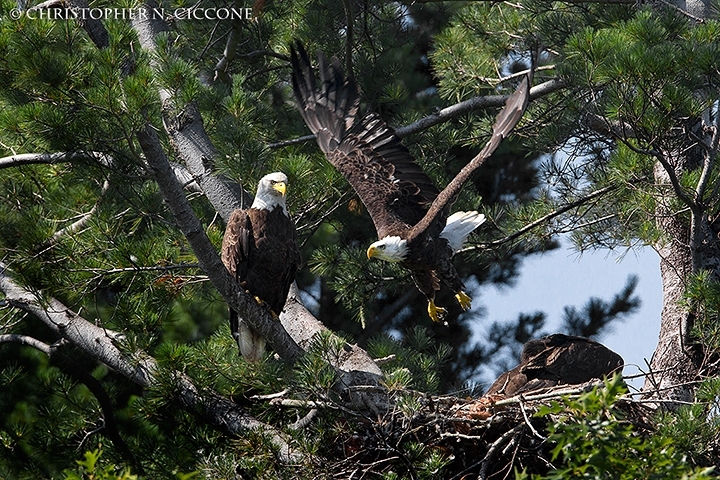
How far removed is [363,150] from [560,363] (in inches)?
65.3

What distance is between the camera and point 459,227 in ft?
22.4

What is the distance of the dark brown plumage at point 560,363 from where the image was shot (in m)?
6.10

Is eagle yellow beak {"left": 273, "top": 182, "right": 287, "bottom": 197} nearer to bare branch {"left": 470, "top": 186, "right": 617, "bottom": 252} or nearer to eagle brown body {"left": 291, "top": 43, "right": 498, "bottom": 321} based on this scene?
eagle brown body {"left": 291, "top": 43, "right": 498, "bottom": 321}

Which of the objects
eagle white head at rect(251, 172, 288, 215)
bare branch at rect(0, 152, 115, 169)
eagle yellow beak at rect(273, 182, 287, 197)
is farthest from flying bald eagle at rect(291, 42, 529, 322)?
bare branch at rect(0, 152, 115, 169)

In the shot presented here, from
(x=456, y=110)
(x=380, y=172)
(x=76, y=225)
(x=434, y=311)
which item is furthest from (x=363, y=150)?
(x=76, y=225)

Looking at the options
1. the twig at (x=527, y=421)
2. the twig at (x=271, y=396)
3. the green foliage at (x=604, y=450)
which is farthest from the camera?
the twig at (x=271, y=396)

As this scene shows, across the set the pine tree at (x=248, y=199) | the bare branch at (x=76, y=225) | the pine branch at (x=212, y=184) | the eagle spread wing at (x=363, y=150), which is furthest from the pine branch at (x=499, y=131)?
the bare branch at (x=76, y=225)

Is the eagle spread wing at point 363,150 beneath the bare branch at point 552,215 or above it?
above

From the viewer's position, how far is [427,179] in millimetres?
6848

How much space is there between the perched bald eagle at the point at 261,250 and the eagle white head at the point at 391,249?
442 mm

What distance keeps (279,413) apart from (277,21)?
322 cm

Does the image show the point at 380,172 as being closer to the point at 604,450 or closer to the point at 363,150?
the point at 363,150

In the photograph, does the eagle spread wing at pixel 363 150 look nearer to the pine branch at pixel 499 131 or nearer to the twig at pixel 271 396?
the pine branch at pixel 499 131

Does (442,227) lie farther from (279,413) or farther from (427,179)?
(279,413)
